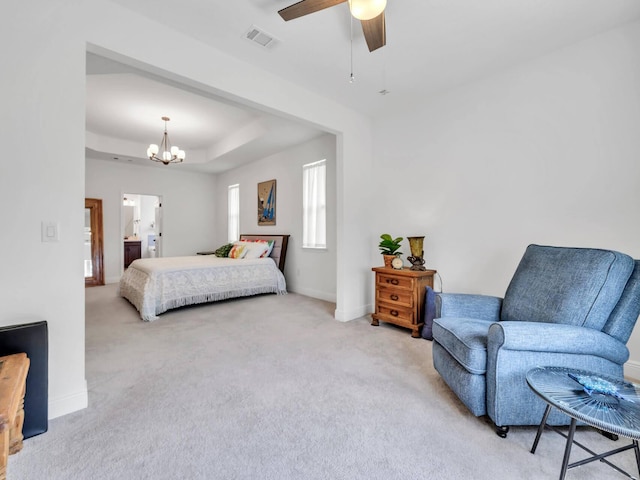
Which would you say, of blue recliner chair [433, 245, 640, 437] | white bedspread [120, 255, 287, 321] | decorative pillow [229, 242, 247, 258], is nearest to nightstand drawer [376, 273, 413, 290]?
blue recliner chair [433, 245, 640, 437]

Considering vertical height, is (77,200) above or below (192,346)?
above

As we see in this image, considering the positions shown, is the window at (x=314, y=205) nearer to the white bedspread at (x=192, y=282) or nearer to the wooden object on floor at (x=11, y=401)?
the white bedspread at (x=192, y=282)

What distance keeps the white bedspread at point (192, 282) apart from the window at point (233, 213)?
2221mm

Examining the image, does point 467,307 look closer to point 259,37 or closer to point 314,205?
point 259,37

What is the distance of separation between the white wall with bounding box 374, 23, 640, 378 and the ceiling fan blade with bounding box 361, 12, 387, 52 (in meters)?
1.64

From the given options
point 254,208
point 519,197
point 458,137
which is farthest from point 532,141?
point 254,208

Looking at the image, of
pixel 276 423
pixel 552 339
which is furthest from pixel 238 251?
pixel 552 339

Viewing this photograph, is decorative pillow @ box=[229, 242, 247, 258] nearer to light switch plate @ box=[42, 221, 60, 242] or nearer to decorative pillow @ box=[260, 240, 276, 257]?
decorative pillow @ box=[260, 240, 276, 257]

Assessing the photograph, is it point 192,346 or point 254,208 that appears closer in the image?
point 192,346

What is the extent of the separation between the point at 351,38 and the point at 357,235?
2.15 metres

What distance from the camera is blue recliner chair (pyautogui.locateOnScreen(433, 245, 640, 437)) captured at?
1.54m

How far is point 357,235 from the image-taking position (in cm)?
381

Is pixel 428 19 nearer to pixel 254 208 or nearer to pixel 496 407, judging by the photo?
pixel 496 407

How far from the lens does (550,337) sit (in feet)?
5.04
